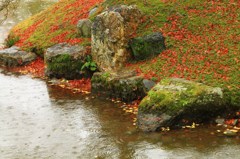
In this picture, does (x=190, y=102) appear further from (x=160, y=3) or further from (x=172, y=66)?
(x=160, y=3)

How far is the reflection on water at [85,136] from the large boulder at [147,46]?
305 cm

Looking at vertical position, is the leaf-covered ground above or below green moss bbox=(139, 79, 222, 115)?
above

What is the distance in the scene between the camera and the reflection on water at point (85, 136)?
9.55 meters

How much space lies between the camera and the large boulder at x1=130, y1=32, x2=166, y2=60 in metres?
15.5

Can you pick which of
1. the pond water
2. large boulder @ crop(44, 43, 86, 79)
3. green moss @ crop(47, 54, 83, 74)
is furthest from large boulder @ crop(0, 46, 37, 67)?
the pond water

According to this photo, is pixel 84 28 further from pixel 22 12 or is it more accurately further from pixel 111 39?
pixel 22 12

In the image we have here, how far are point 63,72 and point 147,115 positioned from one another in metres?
7.17

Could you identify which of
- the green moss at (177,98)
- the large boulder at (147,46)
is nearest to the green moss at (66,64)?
the large boulder at (147,46)

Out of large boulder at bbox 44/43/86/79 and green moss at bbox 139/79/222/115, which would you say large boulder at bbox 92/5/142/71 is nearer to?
large boulder at bbox 44/43/86/79

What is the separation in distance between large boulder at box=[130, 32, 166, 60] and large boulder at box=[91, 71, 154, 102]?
4.59ft

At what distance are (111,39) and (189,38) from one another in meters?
3.48

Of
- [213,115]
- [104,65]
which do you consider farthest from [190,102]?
[104,65]

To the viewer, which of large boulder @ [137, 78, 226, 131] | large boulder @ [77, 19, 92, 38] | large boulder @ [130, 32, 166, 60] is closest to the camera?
large boulder @ [137, 78, 226, 131]

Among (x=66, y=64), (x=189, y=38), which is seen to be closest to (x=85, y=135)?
(x=66, y=64)
